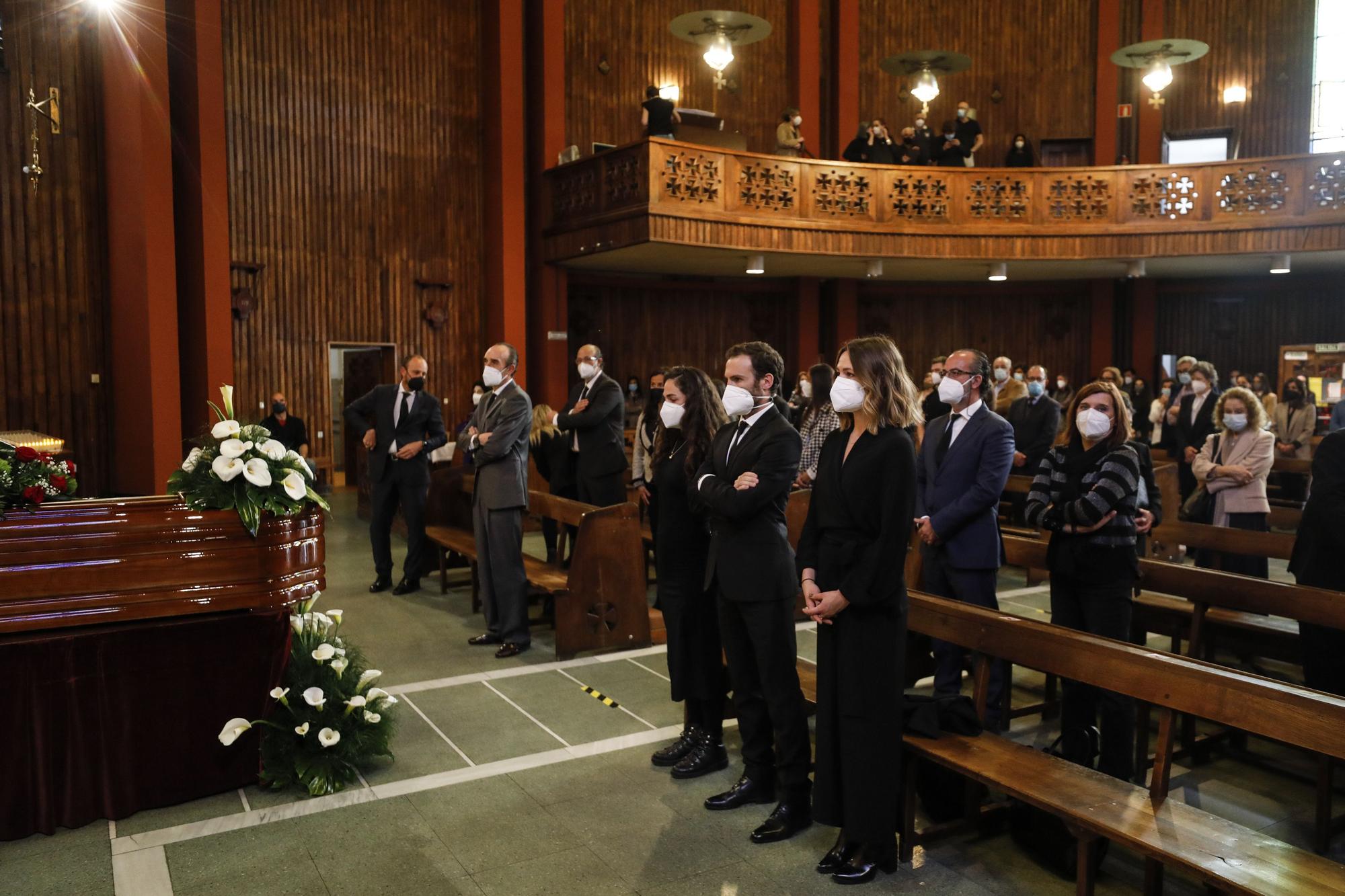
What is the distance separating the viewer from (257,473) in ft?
11.3

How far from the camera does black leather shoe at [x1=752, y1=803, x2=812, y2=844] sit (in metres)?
3.21

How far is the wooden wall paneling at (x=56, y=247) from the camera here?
9.95 m

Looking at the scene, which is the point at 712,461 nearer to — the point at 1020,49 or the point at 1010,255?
the point at 1010,255

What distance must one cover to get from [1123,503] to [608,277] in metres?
11.3

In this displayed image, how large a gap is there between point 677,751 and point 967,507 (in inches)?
64.5

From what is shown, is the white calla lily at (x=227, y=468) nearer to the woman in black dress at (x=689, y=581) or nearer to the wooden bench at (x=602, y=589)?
the woman in black dress at (x=689, y=581)

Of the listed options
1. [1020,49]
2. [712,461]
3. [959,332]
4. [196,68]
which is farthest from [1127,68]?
[712,461]

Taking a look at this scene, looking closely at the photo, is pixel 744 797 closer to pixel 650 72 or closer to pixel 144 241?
pixel 144 241

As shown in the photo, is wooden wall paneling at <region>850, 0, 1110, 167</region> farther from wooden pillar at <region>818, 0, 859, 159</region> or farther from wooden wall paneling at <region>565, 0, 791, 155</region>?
wooden wall paneling at <region>565, 0, 791, 155</region>

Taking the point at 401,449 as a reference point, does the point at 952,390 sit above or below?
above

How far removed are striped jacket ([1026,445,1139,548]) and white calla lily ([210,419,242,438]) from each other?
10.4ft

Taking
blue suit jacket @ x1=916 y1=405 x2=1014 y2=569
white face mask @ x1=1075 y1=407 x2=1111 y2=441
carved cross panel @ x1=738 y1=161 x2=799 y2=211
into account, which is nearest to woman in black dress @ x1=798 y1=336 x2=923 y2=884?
white face mask @ x1=1075 y1=407 x2=1111 y2=441

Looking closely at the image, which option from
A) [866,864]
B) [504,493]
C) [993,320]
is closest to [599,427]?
[504,493]

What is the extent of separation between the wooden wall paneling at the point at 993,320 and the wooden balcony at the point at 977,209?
321 centimetres
